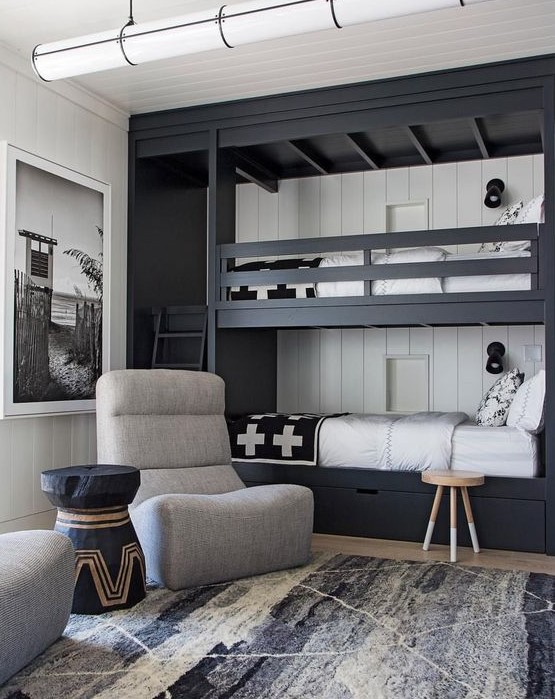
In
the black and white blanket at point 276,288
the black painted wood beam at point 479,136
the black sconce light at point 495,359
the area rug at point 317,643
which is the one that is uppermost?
the black painted wood beam at point 479,136

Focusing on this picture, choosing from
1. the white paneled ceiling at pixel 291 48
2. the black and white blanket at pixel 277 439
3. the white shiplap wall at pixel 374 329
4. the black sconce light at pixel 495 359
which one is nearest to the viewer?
the white paneled ceiling at pixel 291 48

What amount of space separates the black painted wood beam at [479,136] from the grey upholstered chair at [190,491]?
215cm

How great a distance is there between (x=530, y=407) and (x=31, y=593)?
2.78 metres

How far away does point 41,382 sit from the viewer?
4.14 m

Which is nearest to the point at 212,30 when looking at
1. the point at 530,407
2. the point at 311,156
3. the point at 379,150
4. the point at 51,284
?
the point at 51,284

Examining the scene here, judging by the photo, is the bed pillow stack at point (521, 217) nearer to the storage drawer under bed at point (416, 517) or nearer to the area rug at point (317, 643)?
the storage drawer under bed at point (416, 517)

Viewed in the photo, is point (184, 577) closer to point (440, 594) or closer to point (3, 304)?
point (440, 594)

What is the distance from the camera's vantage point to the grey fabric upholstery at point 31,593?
222 cm

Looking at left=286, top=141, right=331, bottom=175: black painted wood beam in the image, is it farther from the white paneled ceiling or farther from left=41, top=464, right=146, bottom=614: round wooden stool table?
left=41, top=464, right=146, bottom=614: round wooden stool table

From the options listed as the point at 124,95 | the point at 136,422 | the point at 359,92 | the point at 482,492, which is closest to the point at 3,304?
the point at 136,422

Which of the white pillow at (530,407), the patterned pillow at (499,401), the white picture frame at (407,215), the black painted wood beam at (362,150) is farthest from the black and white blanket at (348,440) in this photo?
the black painted wood beam at (362,150)

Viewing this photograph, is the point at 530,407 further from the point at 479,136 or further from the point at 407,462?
the point at 479,136

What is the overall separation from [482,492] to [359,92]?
2.38 metres

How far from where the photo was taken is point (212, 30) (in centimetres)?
305
